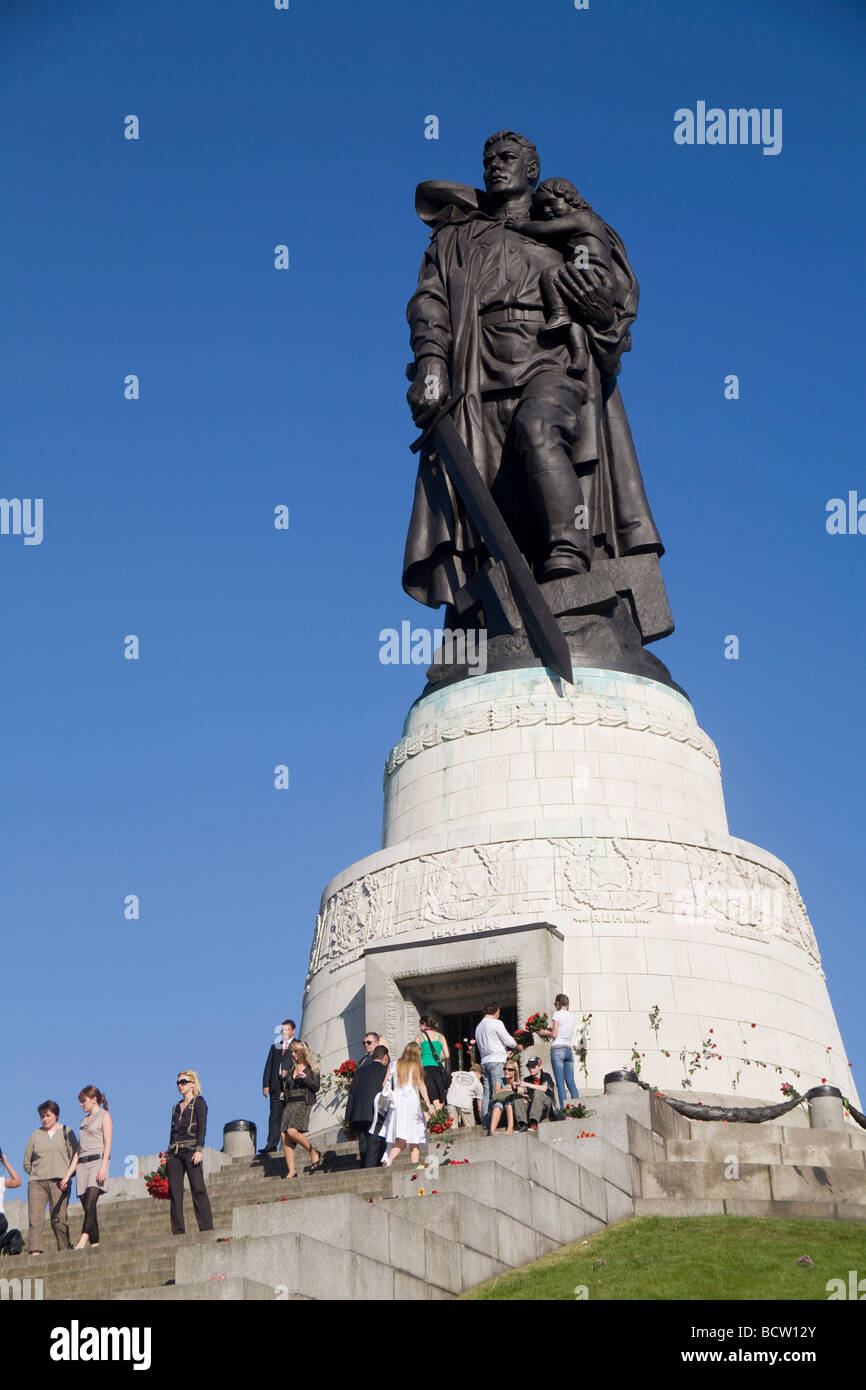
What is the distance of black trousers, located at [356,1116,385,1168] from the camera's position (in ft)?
52.6

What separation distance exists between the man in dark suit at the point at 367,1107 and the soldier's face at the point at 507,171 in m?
19.1

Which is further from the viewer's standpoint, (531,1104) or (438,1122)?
(438,1122)

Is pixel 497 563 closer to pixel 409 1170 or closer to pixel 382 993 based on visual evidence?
pixel 382 993

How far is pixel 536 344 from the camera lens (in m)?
28.8

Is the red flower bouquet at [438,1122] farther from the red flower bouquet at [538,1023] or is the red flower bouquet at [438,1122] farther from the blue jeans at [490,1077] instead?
the red flower bouquet at [538,1023]

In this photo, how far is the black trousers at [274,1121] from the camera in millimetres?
18922

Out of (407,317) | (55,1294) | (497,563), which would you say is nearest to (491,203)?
(407,317)

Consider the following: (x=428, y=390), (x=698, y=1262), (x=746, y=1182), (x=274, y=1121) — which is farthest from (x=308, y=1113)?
(x=428, y=390)

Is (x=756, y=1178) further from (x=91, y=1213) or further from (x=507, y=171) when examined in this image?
(x=507, y=171)

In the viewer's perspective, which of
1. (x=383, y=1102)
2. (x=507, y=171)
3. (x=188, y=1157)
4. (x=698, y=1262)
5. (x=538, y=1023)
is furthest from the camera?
(x=507, y=171)

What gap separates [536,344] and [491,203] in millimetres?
3665

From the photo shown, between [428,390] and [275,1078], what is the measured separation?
13.5m

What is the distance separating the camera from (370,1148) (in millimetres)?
16047

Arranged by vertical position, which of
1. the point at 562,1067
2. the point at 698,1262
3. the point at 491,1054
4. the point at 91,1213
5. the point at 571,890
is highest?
the point at 571,890
